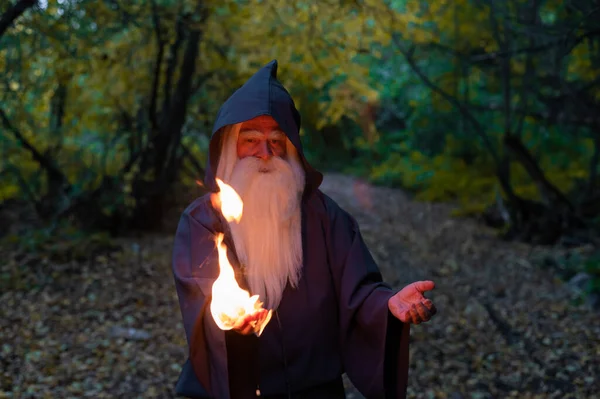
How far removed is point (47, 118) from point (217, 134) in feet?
19.9

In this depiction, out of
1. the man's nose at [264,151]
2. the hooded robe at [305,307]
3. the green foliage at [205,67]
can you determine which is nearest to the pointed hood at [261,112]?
the hooded robe at [305,307]

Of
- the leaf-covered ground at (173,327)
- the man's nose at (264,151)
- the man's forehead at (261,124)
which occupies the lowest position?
the leaf-covered ground at (173,327)

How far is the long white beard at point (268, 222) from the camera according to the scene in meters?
2.46

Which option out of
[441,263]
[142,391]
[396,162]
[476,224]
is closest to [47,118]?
[142,391]

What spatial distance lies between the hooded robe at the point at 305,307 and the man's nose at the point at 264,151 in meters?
0.13

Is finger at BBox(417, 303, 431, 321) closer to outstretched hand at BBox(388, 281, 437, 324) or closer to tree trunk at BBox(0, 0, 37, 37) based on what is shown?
outstretched hand at BBox(388, 281, 437, 324)

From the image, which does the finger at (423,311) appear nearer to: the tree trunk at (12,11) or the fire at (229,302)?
the fire at (229,302)

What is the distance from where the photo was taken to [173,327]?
18.9 feet

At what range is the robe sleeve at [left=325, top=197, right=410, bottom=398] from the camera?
2.38 m

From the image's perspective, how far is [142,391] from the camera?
15.0ft

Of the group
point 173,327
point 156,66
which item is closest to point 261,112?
point 173,327

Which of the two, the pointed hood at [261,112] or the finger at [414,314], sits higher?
the pointed hood at [261,112]

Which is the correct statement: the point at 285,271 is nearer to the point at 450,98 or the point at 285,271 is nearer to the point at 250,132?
the point at 250,132

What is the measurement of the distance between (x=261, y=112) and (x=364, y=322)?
91 cm
